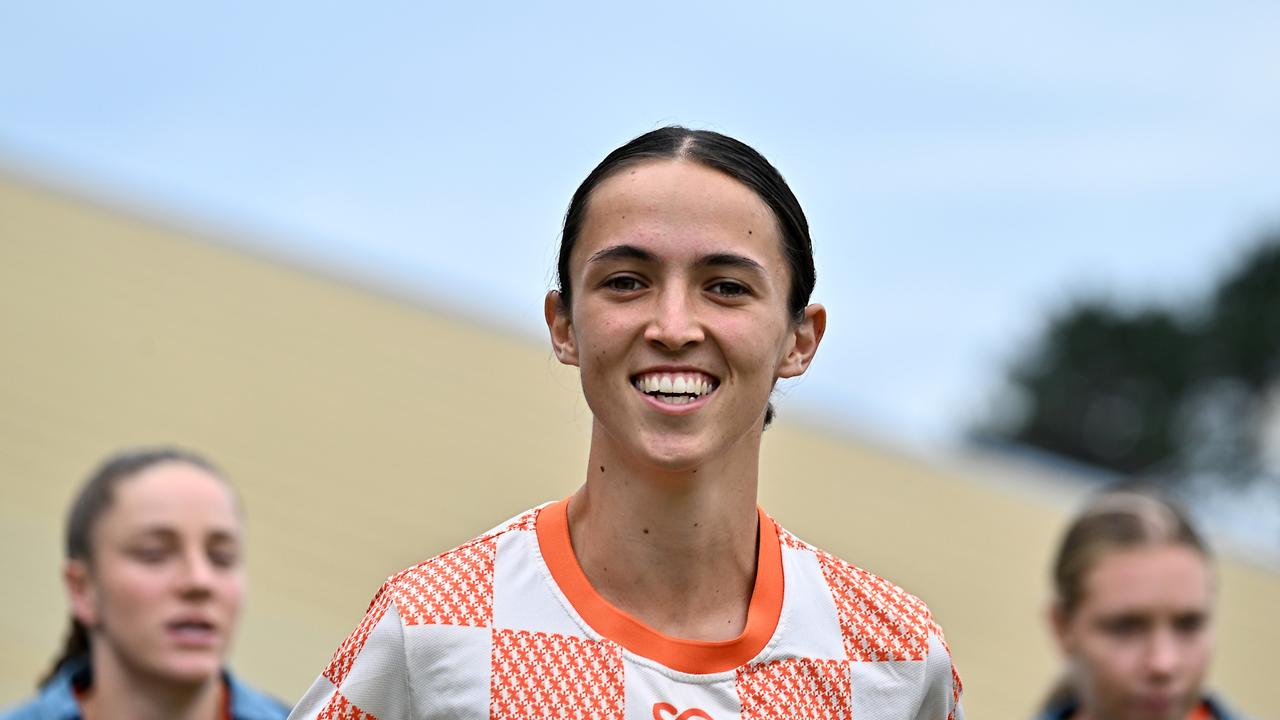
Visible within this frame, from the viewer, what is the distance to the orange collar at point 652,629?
2.75 metres

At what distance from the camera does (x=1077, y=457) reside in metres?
45.8

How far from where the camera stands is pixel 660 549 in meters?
2.83

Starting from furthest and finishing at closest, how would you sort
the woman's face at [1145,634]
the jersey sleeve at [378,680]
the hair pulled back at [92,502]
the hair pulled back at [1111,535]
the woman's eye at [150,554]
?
the hair pulled back at [92,502] < the woman's eye at [150,554] < the hair pulled back at [1111,535] < the woman's face at [1145,634] < the jersey sleeve at [378,680]

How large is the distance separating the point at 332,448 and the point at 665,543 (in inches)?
536

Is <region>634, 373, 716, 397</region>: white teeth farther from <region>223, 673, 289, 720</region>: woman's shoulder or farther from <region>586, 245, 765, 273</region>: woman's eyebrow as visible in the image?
<region>223, 673, 289, 720</region>: woman's shoulder

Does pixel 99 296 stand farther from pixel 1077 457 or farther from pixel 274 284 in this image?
pixel 1077 457

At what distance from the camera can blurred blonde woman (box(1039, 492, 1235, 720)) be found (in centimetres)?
397

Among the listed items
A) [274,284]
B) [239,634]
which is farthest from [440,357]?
[239,634]

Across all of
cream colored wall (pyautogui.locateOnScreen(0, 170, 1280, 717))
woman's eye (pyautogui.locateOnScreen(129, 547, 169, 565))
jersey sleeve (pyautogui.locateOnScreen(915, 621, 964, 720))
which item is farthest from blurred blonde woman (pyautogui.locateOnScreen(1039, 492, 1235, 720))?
cream colored wall (pyautogui.locateOnScreen(0, 170, 1280, 717))

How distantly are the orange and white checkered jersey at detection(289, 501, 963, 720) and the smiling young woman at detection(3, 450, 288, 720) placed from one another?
5.48 ft

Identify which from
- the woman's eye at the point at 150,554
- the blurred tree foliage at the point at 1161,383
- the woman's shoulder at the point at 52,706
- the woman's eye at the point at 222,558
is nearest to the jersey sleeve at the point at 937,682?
the woman's eye at the point at 222,558

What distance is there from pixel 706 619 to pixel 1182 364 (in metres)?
45.6

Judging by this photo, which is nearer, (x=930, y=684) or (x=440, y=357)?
(x=930, y=684)

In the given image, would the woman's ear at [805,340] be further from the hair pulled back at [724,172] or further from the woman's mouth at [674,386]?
the woman's mouth at [674,386]
